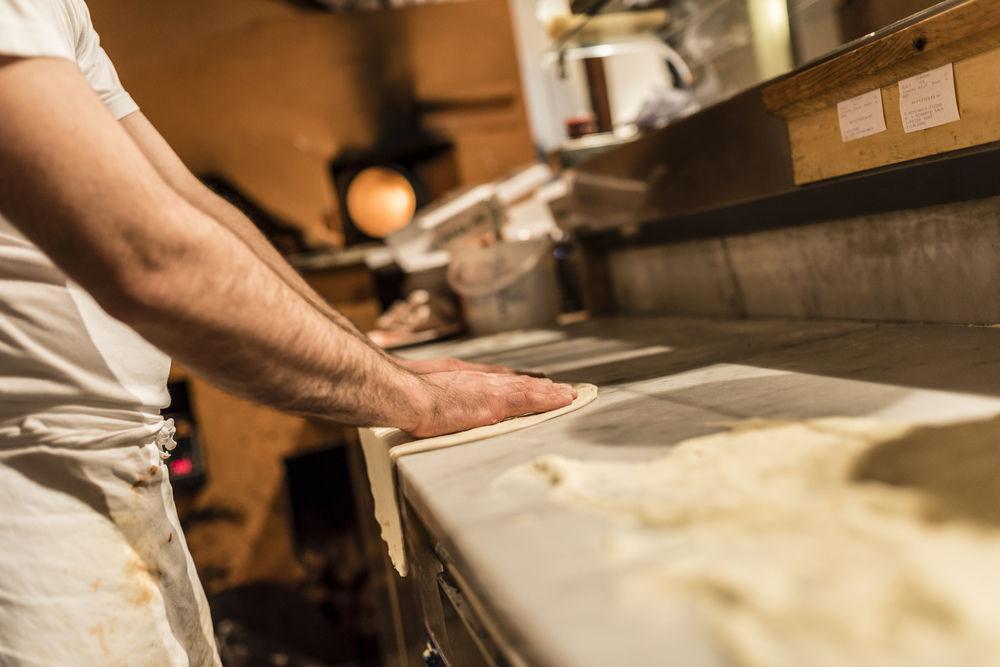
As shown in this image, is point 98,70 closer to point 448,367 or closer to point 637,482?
point 448,367

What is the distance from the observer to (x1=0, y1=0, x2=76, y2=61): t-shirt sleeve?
2.01 feet

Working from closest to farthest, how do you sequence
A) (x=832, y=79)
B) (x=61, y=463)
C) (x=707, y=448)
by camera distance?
(x=707, y=448) < (x=61, y=463) < (x=832, y=79)

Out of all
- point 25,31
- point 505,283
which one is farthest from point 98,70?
point 505,283

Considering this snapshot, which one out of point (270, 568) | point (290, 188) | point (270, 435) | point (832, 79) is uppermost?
point (290, 188)

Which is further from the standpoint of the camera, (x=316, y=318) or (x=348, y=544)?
(x=348, y=544)

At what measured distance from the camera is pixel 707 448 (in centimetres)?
68

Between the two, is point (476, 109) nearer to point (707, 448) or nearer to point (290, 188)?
point (290, 188)

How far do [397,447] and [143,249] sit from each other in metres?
0.39

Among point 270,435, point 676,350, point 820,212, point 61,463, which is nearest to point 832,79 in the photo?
point 820,212

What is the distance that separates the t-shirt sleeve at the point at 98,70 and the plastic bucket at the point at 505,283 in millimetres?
1198

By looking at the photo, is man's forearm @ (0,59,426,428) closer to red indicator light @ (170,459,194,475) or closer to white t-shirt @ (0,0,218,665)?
white t-shirt @ (0,0,218,665)

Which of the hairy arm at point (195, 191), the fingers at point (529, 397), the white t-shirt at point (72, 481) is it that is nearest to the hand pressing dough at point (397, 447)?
the fingers at point (529, 397)

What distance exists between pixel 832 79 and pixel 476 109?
2524 millimetres

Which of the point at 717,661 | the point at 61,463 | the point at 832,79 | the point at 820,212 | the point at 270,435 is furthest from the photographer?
the point at 270,435
